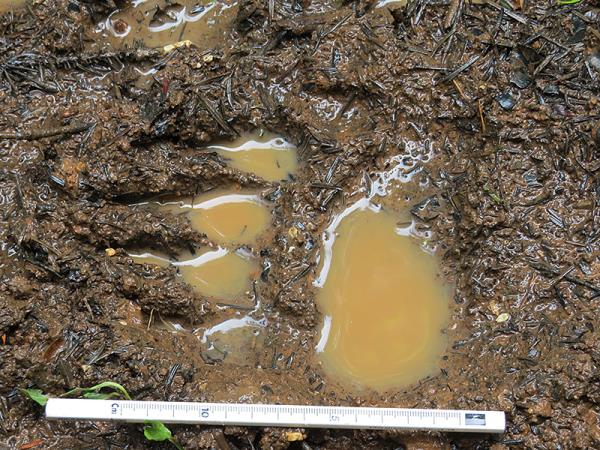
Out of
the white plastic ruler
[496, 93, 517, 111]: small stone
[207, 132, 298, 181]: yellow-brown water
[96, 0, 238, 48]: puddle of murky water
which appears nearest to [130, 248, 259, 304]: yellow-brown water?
[207, 132, 298, 181]: yellow-brown water

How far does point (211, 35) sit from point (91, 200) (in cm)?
159

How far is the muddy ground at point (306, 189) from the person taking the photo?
12.9 ft

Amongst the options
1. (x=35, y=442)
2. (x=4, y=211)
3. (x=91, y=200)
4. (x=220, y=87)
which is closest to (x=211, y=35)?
(x=220, y=87)

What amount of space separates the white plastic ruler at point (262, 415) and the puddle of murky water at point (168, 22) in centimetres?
271

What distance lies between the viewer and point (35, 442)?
3.93 meters

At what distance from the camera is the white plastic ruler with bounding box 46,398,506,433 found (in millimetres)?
3783

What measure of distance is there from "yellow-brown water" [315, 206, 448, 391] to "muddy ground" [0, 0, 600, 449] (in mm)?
120

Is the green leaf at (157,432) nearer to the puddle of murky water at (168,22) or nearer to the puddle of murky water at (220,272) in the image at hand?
the puddle of murky water at (220,272)

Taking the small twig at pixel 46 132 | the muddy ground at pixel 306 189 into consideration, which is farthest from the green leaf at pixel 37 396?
the small twig at pixel 46 132

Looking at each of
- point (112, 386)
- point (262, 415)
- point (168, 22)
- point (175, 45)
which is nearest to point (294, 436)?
point (262, 415)

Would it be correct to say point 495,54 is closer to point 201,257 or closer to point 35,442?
point 201,257

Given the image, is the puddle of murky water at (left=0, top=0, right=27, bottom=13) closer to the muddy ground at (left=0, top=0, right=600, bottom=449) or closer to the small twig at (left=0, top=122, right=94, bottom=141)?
the muddy ground at (left=0, top=0, right=600, bottom=449)

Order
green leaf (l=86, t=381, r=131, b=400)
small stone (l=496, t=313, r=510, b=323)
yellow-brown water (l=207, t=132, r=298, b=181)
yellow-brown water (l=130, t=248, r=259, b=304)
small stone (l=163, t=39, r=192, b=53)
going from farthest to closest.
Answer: small stone (l=163, t=39, r=192, b=53), yellow-brown water (l=207, t=132, r=298, b=181), yellow-brown water (l=130, t=248, r=259, b=304), small stone (l=496, t=313, r=510, b=323), green leaf (l=86, t=381, r=131, b=400)

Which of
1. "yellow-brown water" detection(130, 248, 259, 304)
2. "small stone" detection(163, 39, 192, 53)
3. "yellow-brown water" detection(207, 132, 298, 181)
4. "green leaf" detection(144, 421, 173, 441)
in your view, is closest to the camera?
"green leaf" detection(144, 421, 173, 441)
